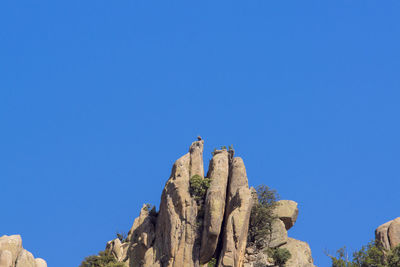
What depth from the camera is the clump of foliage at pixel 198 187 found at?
326ft

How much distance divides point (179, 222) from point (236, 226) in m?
7.26

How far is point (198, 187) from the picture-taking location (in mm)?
99500

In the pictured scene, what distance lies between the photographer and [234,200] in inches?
3826

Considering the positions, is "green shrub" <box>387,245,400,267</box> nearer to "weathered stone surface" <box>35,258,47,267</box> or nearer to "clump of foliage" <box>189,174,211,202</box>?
"clump of foliage" <box>189,174,211,202</box>

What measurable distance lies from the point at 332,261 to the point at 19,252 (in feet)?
132

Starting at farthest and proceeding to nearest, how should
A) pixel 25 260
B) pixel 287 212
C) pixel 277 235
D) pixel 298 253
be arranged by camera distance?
pixel 25 260 → pixel 287 212 → pixel 277 235 → pixel 298 253

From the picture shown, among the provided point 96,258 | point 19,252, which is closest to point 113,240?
point 96,258

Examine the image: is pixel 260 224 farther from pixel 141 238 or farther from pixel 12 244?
pixel 12 244

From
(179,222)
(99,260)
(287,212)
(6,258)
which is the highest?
(287,212)

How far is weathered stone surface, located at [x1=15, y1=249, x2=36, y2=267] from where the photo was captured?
356ft

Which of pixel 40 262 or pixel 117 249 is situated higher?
pixel 40 262

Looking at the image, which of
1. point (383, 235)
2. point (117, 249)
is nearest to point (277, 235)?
point (383, 235)

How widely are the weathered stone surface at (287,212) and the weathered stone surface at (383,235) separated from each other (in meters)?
11.3

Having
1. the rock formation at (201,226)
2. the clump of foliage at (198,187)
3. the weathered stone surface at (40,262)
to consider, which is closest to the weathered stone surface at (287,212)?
the rock formation at (201,226)
